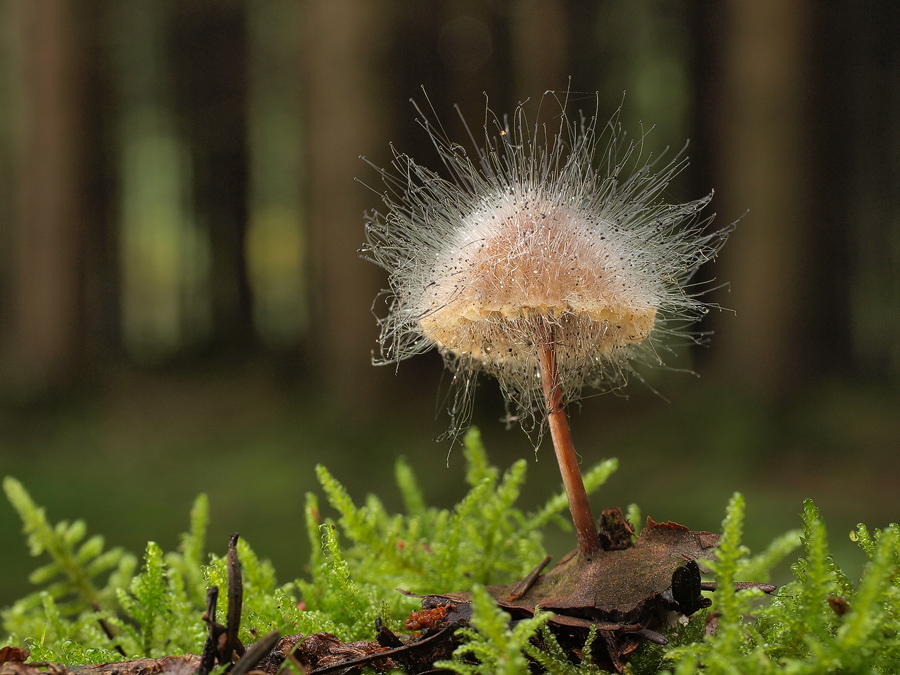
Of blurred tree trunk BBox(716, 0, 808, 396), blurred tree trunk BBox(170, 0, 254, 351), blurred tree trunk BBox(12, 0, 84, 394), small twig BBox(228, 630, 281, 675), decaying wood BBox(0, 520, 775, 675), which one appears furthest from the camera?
blurred tree trunk BBox(170, 0, 254, 351)

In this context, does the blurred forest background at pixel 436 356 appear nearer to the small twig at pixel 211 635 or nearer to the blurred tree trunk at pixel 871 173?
the blurred tree trunk at pixel 871 173

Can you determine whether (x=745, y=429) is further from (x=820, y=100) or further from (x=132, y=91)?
(x=132, y=91)

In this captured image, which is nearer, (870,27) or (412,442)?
(412,442)

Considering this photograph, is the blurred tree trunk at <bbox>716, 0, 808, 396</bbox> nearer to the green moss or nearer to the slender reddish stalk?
the green moss

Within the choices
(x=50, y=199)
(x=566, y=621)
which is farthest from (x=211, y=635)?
(x=50, y=199)

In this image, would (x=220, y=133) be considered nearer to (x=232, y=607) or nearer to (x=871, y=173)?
(x=871, y=173)

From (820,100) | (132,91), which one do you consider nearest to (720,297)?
(820,100)

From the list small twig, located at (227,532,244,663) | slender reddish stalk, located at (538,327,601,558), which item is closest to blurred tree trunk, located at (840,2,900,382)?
slender reddish stalk, located at (538,327,601,558)
